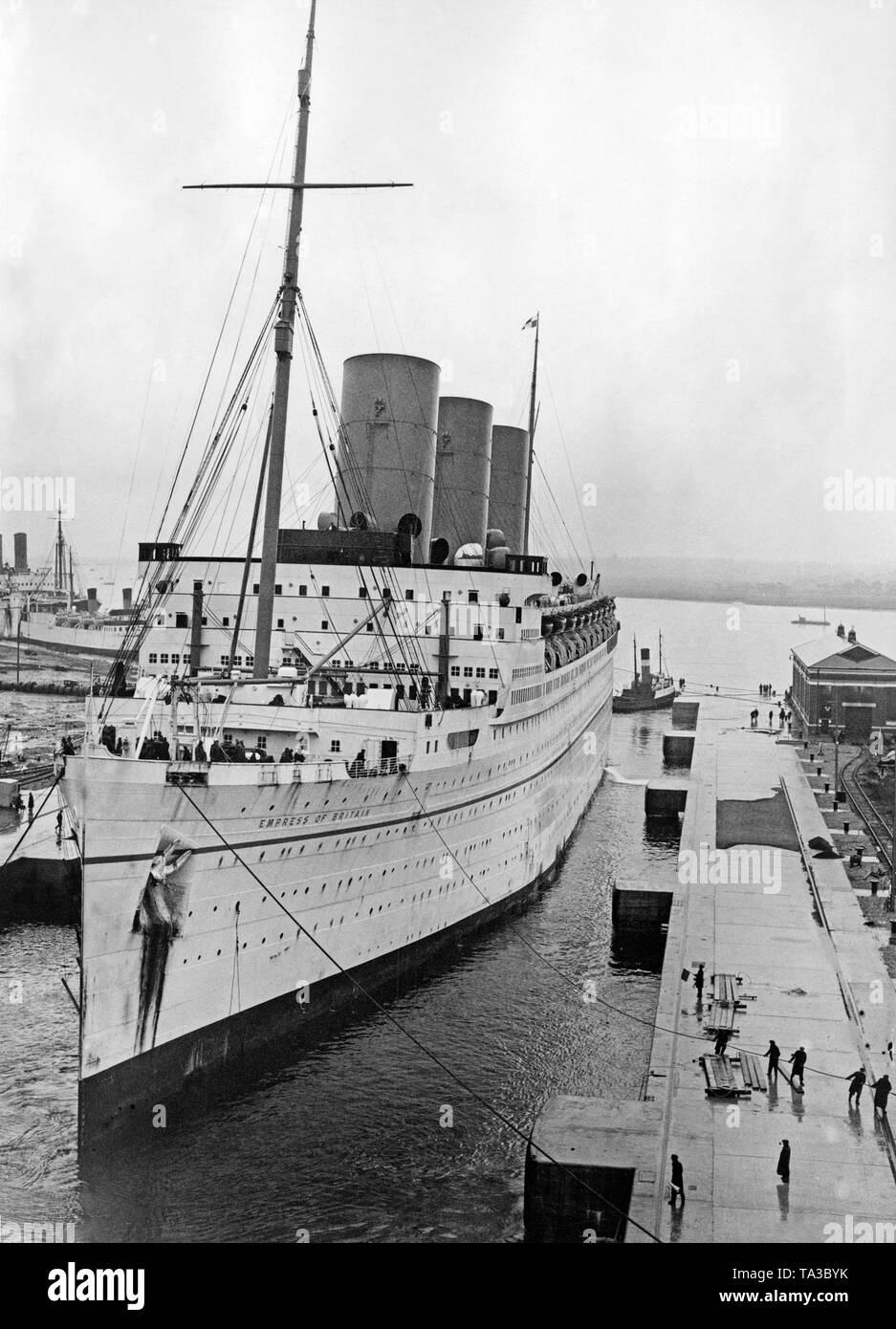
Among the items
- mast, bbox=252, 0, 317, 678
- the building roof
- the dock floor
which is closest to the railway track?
the dock floor

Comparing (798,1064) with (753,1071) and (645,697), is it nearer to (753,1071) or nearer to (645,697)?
(753,1071)

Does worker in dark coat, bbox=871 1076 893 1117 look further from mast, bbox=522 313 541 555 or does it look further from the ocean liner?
mast, bbox=522 313 541 555

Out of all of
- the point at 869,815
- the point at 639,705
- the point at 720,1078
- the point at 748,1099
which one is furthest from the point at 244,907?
the point at 639,705

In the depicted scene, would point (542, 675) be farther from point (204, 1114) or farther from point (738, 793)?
point (204, 1114)

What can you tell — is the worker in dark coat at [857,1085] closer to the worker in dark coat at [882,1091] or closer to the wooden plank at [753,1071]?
the worker in dark coat at [882,1091]

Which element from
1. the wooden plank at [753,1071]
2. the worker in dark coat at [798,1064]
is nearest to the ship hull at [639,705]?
the wooden plank at [753,1071]
